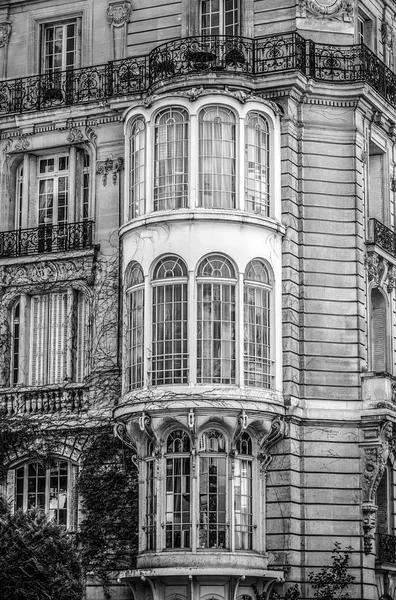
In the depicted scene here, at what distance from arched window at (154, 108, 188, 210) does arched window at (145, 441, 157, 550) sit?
595 centimetres

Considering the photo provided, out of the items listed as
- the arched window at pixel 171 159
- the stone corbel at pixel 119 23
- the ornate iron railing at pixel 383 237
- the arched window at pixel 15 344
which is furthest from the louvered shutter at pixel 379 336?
the stone corbel at pixel 119 23

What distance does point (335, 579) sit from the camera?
3784 cm

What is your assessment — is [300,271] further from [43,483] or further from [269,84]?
[43,483]

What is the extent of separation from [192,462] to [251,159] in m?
7.62

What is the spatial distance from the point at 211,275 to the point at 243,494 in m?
5.25

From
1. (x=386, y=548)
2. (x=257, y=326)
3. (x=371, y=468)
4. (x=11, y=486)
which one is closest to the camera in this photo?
(x=257, y=326)

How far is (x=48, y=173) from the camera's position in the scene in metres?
43.3

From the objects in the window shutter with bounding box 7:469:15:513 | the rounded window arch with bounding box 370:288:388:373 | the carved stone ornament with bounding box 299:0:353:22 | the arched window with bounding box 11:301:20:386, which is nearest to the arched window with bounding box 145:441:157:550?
the window shutter with bounding box 7:469:15:513

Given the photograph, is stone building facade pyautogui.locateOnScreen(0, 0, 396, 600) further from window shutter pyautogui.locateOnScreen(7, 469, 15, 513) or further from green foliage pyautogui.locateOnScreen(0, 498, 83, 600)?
green foliage pyautogui.locateOnScreen(0, 498, 83, 600)

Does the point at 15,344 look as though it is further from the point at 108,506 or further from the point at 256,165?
the point at 256,165

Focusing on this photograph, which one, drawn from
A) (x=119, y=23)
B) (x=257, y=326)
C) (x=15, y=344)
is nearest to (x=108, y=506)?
(x=15, y=344)

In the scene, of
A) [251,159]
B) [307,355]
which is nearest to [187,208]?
[251,159]

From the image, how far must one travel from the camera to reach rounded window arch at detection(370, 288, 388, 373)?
140 feet

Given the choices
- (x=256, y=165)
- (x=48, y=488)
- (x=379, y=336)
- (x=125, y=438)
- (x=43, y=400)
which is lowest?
(x=48, y=488)
